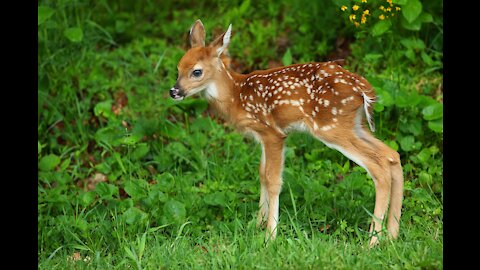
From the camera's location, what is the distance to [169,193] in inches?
267

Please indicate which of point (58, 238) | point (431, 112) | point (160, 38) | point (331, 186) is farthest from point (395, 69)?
point (58, 238)

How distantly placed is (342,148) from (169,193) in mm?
1686

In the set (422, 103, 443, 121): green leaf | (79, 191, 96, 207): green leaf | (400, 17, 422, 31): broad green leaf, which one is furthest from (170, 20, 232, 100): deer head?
(400, 17, 422, 31): broad green leaf

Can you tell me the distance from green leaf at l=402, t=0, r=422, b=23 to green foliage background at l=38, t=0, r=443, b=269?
0.01 metres

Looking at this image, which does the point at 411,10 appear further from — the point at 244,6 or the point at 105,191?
the point at 105,191

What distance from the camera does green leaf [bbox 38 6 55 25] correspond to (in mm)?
8070

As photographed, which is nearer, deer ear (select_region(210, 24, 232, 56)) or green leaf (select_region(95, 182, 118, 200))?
deer ear (select_region(210, 24, 232, 56))

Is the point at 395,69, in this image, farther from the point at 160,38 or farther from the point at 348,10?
the point at 160,38

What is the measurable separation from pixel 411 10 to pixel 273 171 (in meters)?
2.23

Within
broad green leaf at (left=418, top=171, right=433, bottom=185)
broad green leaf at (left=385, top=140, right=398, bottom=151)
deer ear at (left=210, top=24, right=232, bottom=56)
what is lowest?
broad green leaf at (left=418, top=171, right=433, bottom=185)

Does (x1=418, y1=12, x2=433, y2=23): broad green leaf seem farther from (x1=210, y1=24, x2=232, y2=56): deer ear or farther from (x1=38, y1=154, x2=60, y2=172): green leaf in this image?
(x1=38, y1=154, x2=60, y2=172): green leaf

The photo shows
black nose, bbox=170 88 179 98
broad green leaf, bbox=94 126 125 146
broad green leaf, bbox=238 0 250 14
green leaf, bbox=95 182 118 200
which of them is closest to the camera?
black nose, bbox=170 88 179 98

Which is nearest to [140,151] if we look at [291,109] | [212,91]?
[212,91]

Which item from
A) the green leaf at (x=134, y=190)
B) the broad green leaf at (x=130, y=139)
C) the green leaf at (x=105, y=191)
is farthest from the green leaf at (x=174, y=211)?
the broad green leaf at (x=130, y=139)
